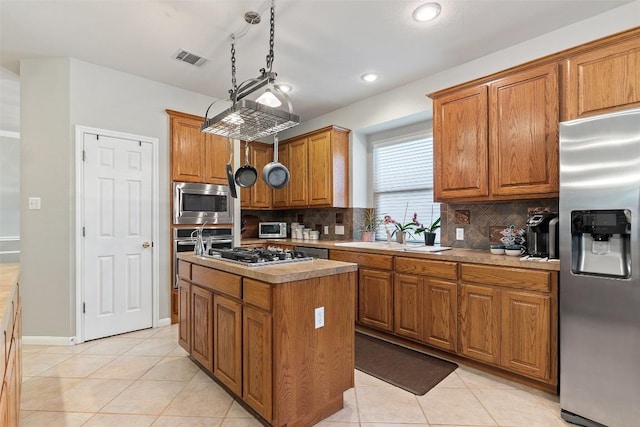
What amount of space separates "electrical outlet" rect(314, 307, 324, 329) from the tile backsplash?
2.01m

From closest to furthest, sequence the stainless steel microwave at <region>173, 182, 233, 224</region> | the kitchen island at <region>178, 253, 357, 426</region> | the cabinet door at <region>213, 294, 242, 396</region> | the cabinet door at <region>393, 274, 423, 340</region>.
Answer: the kitchen island at <region>178, 253, 357, 426</region>
the cabinet door at <region>213, 294, 242, 396</region>
the cabinet door at <region>393, 274, 423, 340</region>
the stainless steel microwave at <region>173, 182, 233, 224</region>

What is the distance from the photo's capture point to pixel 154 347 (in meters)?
3.10

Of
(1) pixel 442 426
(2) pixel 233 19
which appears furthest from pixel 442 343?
(2) pixel 233 19

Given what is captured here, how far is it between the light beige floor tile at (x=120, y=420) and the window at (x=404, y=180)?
3.10 metres

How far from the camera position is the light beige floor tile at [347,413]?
77.8 inches

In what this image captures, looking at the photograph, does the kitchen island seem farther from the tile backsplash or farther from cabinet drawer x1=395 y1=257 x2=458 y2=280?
the tile backsplash

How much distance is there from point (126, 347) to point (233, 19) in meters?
3.08

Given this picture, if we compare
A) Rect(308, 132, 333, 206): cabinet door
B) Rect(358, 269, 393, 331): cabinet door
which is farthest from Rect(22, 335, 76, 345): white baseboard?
Rect(308, 132, 333, 206): cabinet door

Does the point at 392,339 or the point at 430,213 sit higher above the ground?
the point at 430,213

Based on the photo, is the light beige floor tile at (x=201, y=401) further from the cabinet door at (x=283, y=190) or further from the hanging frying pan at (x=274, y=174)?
the cabinet door at (x=283, y=190)

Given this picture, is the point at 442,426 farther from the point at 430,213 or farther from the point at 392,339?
the point at 430,213

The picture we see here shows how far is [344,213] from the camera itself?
4547mm

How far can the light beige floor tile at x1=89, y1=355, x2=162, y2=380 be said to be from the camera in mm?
2547

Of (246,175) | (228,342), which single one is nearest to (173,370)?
(228,342)
